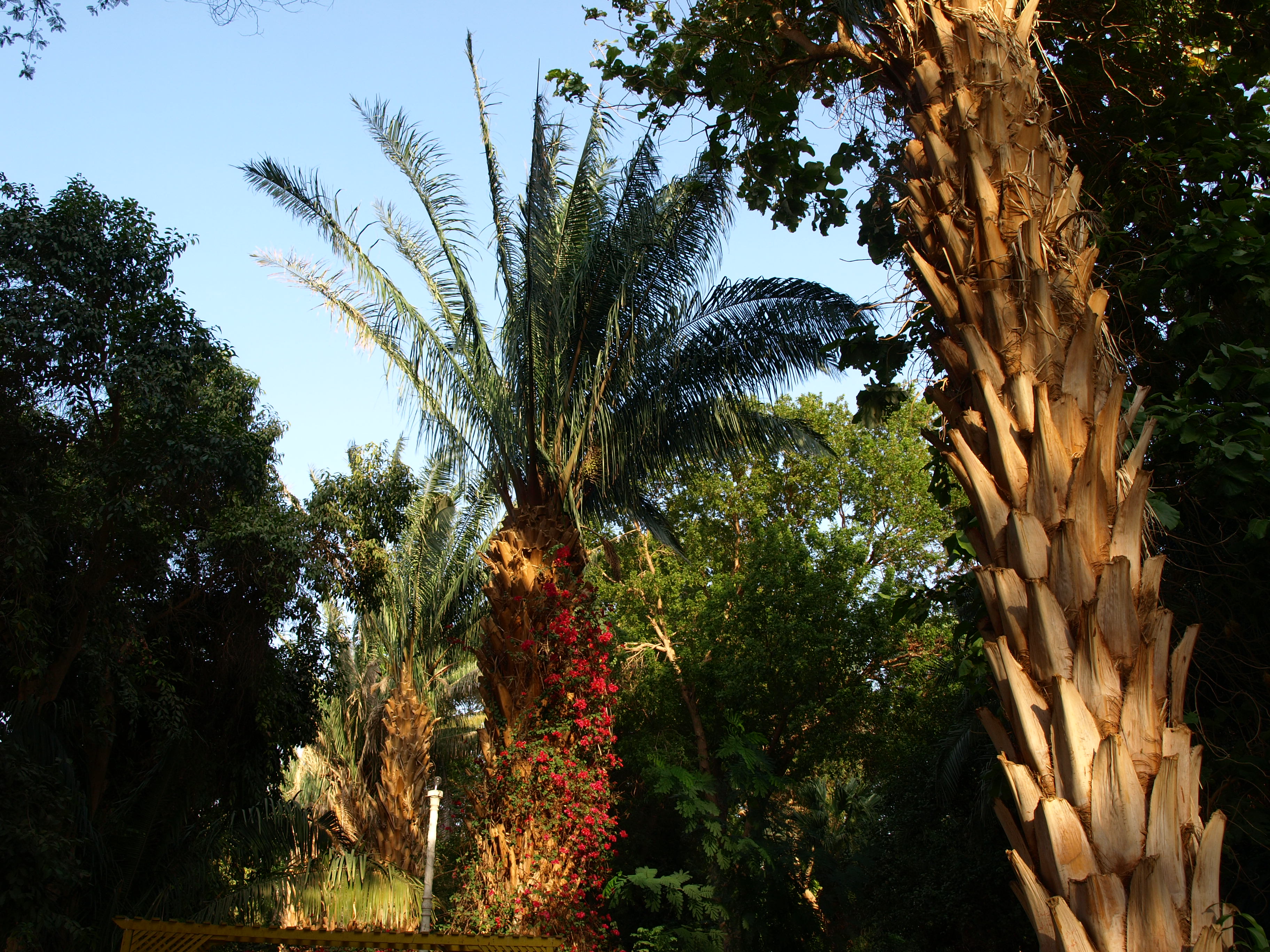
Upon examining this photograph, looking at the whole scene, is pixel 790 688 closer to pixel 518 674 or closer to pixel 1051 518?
pixel 518 674

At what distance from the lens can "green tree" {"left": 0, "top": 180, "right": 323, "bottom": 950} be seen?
8891mm

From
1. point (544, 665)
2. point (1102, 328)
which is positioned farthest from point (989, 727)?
point (544, 665)

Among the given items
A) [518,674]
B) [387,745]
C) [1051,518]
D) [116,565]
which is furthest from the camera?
[387,745]

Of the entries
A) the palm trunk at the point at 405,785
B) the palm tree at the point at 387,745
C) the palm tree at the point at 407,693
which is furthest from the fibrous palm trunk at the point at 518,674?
the palm trunk at the point at 405,785

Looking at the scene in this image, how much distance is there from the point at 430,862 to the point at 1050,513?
35.7 ft

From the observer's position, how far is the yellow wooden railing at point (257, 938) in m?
5.01

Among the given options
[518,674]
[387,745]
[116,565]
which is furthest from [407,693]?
[518,674]

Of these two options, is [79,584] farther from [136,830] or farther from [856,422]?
[856,422]

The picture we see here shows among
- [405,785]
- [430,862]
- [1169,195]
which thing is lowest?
[430,862]

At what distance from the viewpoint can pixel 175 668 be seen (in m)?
12.3

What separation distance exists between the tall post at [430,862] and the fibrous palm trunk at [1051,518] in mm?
8781

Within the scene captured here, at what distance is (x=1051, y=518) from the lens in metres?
2.51

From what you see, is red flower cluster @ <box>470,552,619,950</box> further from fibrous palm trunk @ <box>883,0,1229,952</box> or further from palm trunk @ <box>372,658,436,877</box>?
palm trunk @ <box>372,658,436,877</box>

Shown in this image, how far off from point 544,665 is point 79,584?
5.04 m
